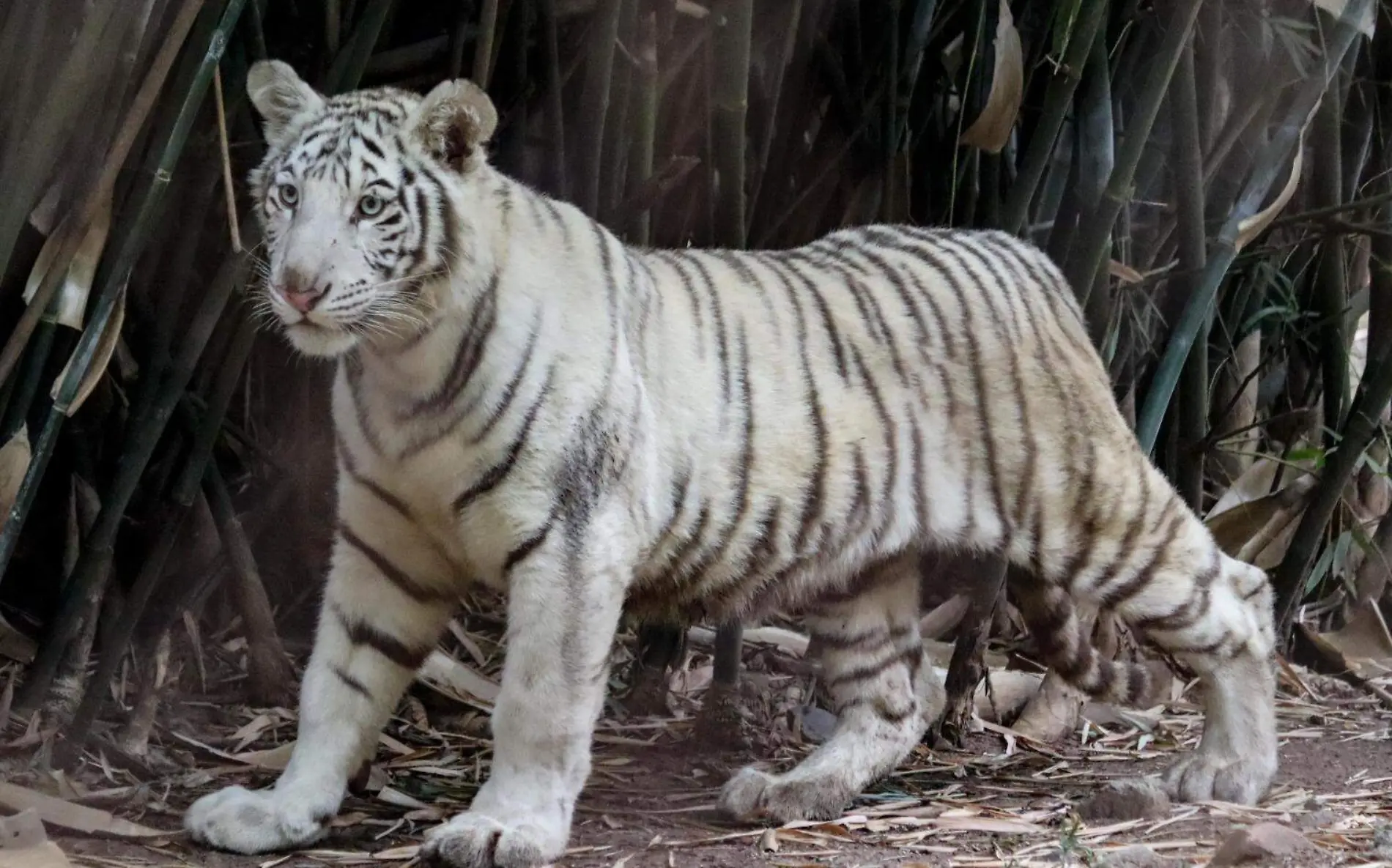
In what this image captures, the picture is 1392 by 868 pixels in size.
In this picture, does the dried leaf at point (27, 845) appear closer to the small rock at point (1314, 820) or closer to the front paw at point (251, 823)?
the front paw at point (251, 823)

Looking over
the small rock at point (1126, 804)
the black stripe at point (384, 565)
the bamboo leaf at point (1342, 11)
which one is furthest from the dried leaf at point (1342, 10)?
the black stripe at point (384, 565)

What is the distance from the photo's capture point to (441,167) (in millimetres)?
2330

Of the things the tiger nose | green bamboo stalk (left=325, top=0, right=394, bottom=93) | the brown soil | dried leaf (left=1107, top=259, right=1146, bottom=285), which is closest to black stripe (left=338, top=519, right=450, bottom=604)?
the brown soil

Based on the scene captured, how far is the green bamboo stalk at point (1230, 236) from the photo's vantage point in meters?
3.19

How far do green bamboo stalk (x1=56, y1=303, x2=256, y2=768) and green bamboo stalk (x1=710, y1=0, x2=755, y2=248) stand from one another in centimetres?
94

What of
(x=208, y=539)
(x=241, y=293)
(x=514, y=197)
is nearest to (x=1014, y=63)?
(x=514, y=197)

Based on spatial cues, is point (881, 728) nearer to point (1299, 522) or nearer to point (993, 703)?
point (993, 703)

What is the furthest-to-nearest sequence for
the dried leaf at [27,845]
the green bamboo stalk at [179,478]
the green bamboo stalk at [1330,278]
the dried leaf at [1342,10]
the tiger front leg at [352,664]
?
the green bamboo stalk at [1330,278]
the dried leaf at [1342,10]
the green bamboo stalk at [179,478]
the tiger front leg at [352,664]
the dried leaf at [27,845]

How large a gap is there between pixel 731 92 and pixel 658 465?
796 mm

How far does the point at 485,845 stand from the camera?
2209 millimetres

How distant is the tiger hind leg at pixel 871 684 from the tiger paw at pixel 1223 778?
49 cm

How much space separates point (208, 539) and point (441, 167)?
105 cm

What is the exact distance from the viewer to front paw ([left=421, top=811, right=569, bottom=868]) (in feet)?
7.22

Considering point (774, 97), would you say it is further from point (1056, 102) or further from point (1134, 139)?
point (1134, 139)
